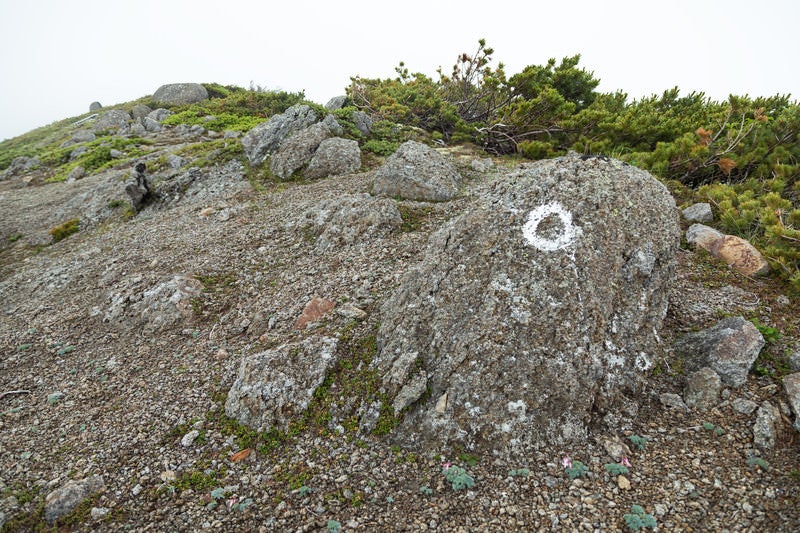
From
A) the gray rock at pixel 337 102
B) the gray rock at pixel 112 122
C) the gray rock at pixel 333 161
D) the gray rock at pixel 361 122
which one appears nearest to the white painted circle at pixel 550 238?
the gray rock at pixel 333 161

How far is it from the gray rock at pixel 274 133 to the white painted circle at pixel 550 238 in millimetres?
14618

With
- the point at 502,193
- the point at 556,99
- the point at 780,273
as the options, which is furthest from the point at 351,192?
the point at 780,273

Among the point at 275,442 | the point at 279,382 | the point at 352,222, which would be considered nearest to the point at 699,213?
the point at 352,222

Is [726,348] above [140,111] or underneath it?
underneath

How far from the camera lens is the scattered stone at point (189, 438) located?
20.1 feet

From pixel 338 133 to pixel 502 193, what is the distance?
1265cm

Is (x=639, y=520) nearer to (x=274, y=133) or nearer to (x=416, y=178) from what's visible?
(x=416, y=178)

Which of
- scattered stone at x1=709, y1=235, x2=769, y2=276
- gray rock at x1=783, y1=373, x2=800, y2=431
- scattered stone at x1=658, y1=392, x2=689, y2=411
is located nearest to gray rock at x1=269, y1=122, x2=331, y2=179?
scattered stone at x1=709, y1=235, x2=769, y2=276

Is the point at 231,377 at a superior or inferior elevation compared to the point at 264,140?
inferior

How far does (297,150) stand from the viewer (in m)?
16.9

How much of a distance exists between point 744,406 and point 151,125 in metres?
39.9

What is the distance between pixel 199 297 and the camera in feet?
31.7

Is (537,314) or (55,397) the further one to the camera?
(55,397)

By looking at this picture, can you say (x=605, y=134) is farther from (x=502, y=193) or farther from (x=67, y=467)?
(x=67, y=467)
